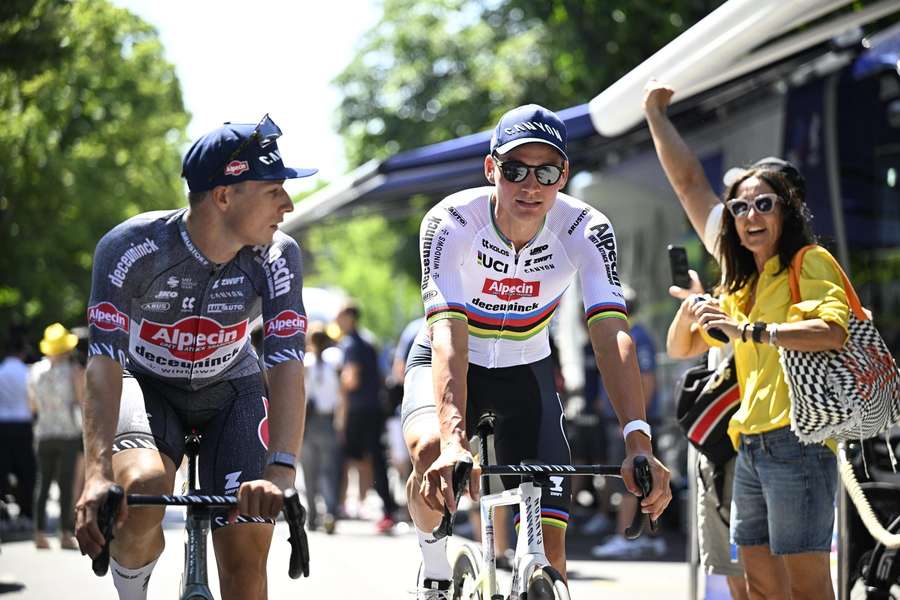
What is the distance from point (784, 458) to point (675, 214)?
9073mm

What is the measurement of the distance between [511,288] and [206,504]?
1.69m

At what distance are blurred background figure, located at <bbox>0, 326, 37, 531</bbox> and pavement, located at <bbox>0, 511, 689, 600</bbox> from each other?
1.05 m

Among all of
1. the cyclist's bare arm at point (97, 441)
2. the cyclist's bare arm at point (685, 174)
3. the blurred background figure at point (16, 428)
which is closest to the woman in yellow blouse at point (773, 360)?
the cyclist's bare arm at point (685, 174)

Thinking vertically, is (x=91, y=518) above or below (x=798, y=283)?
below

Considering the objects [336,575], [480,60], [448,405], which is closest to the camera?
[448,405]

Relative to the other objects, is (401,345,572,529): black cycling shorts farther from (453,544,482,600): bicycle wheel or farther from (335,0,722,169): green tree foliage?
(335,0,722,169): green tree foliage

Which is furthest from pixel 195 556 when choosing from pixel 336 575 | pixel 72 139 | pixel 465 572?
pixel 72 139

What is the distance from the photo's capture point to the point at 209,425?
496 centimetres

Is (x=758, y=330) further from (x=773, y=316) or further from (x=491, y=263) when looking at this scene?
(x=491, y=263)

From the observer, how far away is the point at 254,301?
4934 mm

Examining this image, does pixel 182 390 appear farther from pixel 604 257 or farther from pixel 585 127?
pixel 585 127

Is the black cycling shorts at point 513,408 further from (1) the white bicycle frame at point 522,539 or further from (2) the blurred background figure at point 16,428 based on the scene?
(2) the blurred background figure at point 16,428

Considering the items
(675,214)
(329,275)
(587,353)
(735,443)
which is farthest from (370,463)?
(329,275)

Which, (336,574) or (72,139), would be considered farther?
(72,139)
